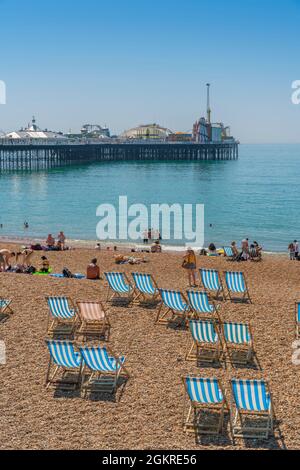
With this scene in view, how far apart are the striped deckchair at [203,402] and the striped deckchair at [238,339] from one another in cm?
126

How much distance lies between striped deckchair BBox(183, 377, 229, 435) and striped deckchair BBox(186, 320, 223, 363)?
1.15 meters

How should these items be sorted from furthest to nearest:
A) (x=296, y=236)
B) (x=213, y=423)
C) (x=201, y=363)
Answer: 1. (x=296, y=236)
2. (x=201, y=363)
3. (x=213, y=423)

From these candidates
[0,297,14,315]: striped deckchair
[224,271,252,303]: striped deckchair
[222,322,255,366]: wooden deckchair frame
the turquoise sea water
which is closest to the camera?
[222,322,255,366]: wooden deckchair frame

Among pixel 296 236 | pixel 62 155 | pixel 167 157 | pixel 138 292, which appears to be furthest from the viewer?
pixel 167 157

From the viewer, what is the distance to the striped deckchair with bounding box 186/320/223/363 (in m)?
6.43

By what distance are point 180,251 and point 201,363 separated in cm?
1290

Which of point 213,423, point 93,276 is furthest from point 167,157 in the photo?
point 213,423

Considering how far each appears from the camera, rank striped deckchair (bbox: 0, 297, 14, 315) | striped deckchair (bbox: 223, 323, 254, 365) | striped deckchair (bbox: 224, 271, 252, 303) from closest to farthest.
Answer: striped deckchair (bbox: 223, 323, 254, 365) < striped deckchair (bbox: 0, 297, 14, 315) < striped deckchair (bbox: 224, 271, 252, 303)

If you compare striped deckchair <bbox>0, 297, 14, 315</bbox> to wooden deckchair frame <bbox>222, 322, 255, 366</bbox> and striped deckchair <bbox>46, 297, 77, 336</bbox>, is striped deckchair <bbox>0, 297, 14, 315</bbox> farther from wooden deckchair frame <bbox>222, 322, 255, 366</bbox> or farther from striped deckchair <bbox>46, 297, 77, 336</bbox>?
wooden deckchair frame <bbox>222, 322, 255, 366</bbox>

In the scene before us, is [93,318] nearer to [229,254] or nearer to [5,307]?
[5,307]

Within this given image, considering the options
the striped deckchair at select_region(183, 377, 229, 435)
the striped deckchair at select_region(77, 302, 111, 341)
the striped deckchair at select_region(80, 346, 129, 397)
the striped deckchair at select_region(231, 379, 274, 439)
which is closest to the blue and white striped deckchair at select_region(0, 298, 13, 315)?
the striped deckchair at select_region(77, 302, 111, 341)

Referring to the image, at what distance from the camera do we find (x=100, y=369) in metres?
5.82

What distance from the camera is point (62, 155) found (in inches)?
2731

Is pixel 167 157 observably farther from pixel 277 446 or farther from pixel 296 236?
pixel 277 446
